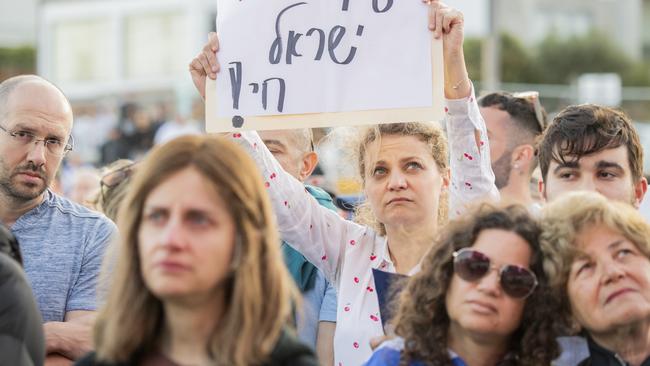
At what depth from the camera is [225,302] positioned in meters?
3.06

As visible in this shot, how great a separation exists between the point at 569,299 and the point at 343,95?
1278 millimetres

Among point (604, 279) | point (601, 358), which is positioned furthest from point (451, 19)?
point (601, 358)

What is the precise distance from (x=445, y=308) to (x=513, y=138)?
8.49 ft

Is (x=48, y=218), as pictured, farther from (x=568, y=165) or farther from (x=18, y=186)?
(x=568, y=165)

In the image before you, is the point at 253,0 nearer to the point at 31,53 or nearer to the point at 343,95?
the point at 343,95

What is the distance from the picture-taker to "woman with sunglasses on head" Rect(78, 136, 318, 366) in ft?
9.67

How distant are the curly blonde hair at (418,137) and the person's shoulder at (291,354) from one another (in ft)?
5.33

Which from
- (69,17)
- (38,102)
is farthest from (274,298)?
(69,17)

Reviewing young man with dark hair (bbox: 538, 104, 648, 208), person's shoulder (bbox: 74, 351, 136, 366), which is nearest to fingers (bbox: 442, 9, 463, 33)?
young man with dark hair (bbox: 538, 104, 648, 208)

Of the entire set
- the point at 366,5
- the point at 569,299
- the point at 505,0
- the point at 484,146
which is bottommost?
the point at 569,299

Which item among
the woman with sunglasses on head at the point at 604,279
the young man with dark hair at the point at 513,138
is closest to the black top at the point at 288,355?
the woman with sunglasses on head at the point at 604,279

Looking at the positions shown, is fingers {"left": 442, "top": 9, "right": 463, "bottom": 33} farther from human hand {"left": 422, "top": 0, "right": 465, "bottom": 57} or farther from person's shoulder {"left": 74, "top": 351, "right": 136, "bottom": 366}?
person's shoulder {"left": 74, "top": 351, "right": 136, "bottom": 366}

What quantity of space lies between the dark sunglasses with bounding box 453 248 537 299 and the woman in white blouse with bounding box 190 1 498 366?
88cm

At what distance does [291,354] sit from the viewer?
118 inches
